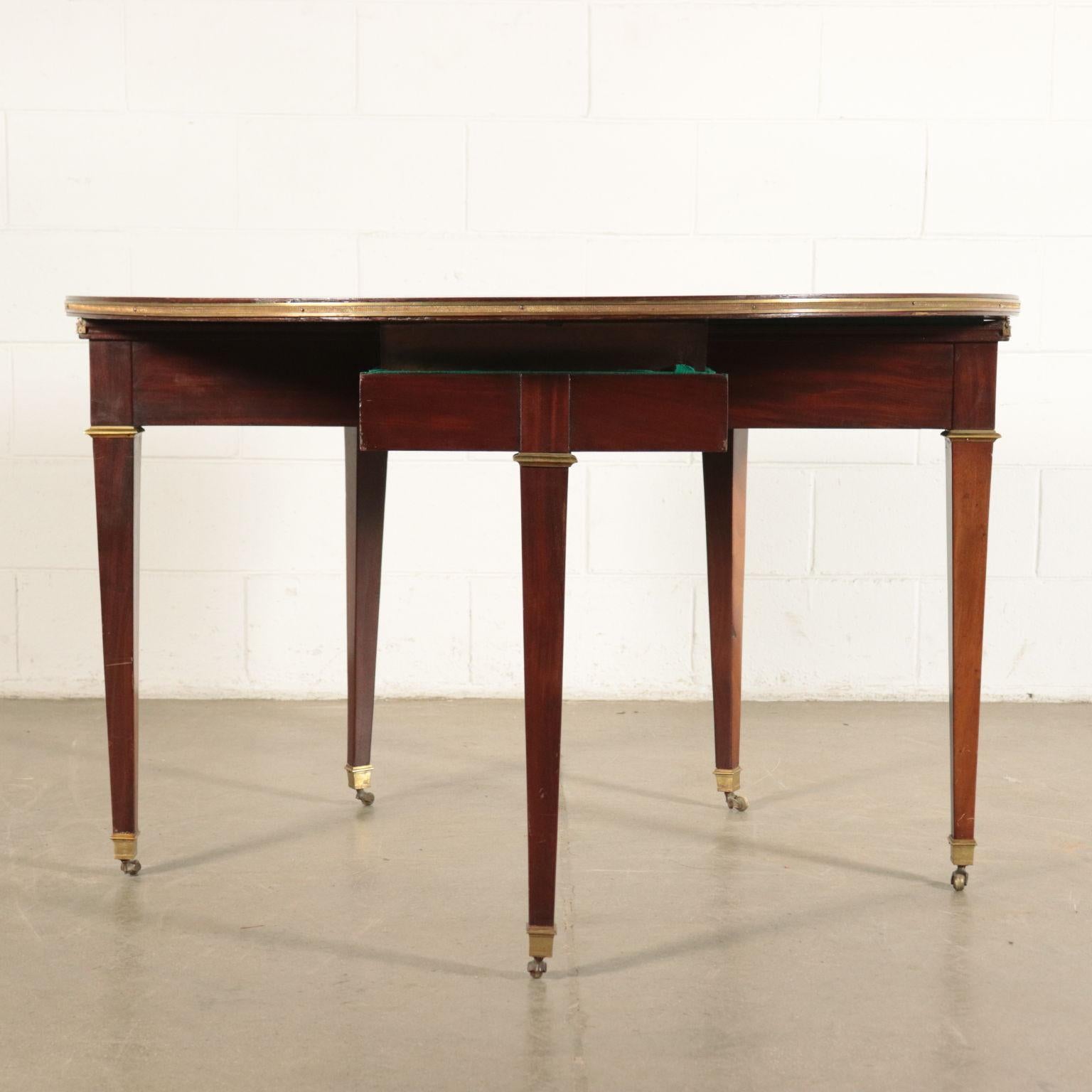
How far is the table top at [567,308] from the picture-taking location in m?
1.47

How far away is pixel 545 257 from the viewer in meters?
2.95

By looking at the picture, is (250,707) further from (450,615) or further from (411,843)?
(411,843)

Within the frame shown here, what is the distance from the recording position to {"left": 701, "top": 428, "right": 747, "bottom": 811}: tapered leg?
209 cm

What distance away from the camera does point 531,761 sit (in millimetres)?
1508

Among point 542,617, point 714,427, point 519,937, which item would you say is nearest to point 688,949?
point 519,937

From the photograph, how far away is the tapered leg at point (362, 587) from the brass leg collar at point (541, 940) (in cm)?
73

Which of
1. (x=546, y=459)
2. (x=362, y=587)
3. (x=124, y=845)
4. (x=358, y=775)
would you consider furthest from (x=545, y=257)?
(x=124, y=845)

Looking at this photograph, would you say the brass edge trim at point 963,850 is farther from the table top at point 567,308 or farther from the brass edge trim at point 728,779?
the table top at point 567,308

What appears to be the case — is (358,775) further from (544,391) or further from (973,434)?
(973,434)

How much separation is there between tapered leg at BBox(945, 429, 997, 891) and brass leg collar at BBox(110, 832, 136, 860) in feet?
3.76

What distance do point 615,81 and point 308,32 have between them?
0.70m

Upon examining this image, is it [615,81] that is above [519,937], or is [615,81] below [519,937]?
above

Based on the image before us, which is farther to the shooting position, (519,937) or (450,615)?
(450,615)

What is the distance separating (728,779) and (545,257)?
1.35 metres
